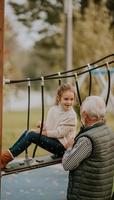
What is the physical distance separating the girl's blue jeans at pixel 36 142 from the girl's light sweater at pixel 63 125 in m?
0.06

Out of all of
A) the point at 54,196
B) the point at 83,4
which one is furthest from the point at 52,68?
the point at 54,196

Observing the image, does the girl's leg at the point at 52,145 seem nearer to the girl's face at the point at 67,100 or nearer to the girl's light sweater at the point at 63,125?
the girl's light sweater at the point at 63,125

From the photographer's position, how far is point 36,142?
572cm

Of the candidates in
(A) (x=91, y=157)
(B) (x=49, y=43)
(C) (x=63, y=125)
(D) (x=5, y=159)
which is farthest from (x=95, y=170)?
(B) (x=49, y=43)

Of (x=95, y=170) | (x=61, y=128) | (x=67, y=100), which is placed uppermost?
(x=67, y=100)

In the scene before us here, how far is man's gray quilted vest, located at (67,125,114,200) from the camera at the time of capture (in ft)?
14.0

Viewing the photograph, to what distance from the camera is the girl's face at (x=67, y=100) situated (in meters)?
5.77

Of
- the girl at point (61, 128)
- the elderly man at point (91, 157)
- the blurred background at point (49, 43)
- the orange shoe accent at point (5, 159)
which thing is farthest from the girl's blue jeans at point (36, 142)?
the blurred background at point (49, 43)

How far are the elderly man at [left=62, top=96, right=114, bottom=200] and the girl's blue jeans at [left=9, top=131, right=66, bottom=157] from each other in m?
1.27

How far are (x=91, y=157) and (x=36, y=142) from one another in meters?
1.50

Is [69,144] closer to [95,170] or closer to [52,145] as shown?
[52,145]

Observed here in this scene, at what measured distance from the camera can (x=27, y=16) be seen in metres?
34.3

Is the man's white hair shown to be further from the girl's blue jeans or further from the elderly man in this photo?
the girl's blue jeans

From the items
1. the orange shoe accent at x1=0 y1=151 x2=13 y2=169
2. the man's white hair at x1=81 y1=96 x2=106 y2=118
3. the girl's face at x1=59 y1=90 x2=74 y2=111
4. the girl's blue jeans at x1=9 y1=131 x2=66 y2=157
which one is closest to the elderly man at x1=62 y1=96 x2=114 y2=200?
the man's white hair at x1=81 y1=96 x2=106 y2=118
